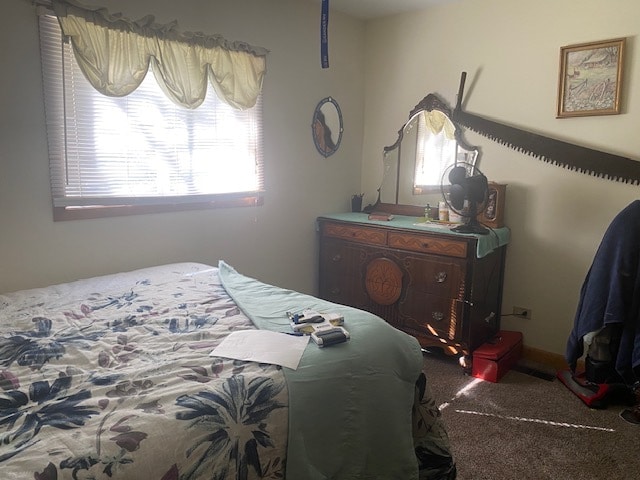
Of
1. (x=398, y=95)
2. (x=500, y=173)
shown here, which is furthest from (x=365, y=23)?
(x=500, y=173)

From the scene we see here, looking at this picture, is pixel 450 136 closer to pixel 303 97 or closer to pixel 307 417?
pixel 303 97

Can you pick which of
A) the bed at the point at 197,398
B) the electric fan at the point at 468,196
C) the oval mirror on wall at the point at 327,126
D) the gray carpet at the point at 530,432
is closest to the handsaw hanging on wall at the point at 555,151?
the electric fan at the point at 468,196

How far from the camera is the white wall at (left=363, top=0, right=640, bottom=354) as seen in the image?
2.61m

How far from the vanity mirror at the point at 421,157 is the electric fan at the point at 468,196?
370 millimetres

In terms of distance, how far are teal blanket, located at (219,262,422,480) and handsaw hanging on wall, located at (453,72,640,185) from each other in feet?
6.16

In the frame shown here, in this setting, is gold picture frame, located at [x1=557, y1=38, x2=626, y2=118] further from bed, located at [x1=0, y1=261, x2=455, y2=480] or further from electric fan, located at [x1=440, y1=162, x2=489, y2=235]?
bed, located at [x1=0, y1=261, x2=455, y2=480]

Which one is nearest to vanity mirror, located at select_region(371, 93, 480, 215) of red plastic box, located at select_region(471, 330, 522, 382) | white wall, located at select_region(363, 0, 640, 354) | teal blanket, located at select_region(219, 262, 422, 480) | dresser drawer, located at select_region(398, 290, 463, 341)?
white wall, located at select_region(363, 0, 640, 354)

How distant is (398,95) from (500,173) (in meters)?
1.04

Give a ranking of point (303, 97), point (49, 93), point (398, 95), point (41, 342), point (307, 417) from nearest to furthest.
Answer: point (307, 417)
point (41, 342)
point (49, 93)
point (303, 97)
point (398, 95)

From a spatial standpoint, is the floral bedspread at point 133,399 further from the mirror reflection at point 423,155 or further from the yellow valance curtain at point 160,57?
the mirror reflection at point 423,155

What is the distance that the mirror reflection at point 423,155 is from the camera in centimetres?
324

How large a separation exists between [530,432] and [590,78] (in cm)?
205

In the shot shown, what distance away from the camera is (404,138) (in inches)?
138

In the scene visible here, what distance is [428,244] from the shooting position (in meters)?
2.88
